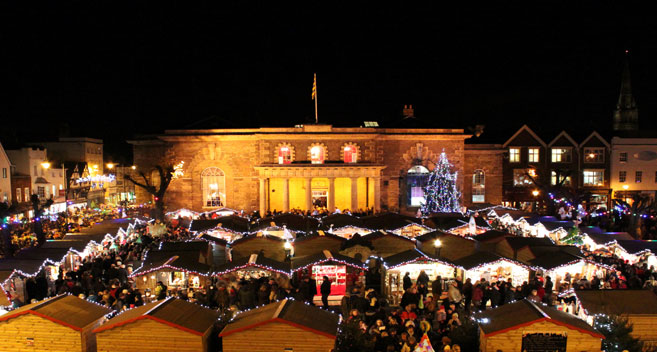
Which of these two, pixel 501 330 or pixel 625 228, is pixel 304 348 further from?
pixel 625 228

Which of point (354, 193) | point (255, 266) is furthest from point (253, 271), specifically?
point (354, 193)

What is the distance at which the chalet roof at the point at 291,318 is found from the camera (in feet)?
37.0

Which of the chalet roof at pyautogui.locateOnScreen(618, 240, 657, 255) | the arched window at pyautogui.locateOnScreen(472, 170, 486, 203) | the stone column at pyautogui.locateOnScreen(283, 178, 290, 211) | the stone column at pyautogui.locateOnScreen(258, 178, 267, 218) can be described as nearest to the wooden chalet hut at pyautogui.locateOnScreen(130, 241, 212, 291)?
the chalet roof at pyautogui.locateOnScreen(618, 240, 657, 255)

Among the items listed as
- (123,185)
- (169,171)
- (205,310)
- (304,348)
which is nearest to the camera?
(304,348)

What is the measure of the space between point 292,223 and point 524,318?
18.9 metres

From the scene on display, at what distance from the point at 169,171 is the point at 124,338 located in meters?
31.0

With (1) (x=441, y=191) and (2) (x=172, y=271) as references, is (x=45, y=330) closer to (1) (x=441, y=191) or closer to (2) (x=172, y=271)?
(2) (x=172, y=271)

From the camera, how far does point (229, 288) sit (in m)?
17.1

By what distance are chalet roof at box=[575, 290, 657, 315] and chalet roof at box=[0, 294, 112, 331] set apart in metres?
13.2

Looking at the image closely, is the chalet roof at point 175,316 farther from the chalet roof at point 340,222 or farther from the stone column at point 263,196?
the stone column at point 263,196

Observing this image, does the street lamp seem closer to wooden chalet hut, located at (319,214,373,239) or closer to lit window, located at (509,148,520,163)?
wooden chalet hut, located at (319,214,373,239)

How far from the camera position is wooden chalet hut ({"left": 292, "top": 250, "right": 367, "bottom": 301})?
1872cm

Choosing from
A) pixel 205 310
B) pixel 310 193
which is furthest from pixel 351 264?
pixel 310 193

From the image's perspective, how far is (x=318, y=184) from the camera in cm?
4475
